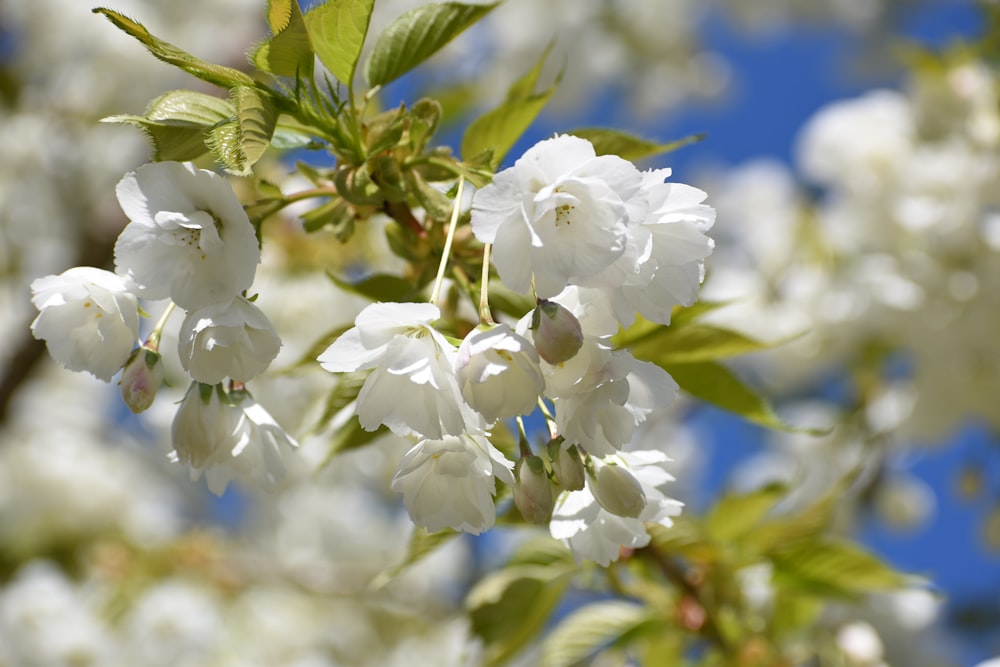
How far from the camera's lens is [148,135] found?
2.56ft

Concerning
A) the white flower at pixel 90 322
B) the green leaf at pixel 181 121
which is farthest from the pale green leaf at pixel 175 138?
the white flower at pixel 90 322

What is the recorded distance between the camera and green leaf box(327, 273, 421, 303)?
1.11 metres

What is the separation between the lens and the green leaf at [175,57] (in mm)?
761

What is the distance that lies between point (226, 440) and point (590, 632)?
2.47 ft

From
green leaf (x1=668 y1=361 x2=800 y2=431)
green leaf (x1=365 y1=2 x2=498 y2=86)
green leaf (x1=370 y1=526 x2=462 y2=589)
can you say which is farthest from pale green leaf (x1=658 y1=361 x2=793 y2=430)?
green leaf (x1=365 y1=2 x2=498 y2=86)

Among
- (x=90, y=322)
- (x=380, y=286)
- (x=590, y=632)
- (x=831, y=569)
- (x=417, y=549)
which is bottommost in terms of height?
(x=590, y=632)

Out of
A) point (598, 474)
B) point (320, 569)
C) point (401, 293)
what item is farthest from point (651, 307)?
point (320, 569)

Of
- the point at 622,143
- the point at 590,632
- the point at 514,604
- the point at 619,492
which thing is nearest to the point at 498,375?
the point at 619,492

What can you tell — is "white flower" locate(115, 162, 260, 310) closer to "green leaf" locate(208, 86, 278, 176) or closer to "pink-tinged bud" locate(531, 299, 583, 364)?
"green leaf" locate(208, 86, 278, 176)

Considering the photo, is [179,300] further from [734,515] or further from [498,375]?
[734,515]

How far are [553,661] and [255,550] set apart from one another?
3.90 meters

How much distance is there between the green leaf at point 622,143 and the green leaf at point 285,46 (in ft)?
0.94

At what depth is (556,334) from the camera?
28.2 inches

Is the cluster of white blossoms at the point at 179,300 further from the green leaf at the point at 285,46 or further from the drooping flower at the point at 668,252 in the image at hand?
the drooping flower at the point at 668,252
